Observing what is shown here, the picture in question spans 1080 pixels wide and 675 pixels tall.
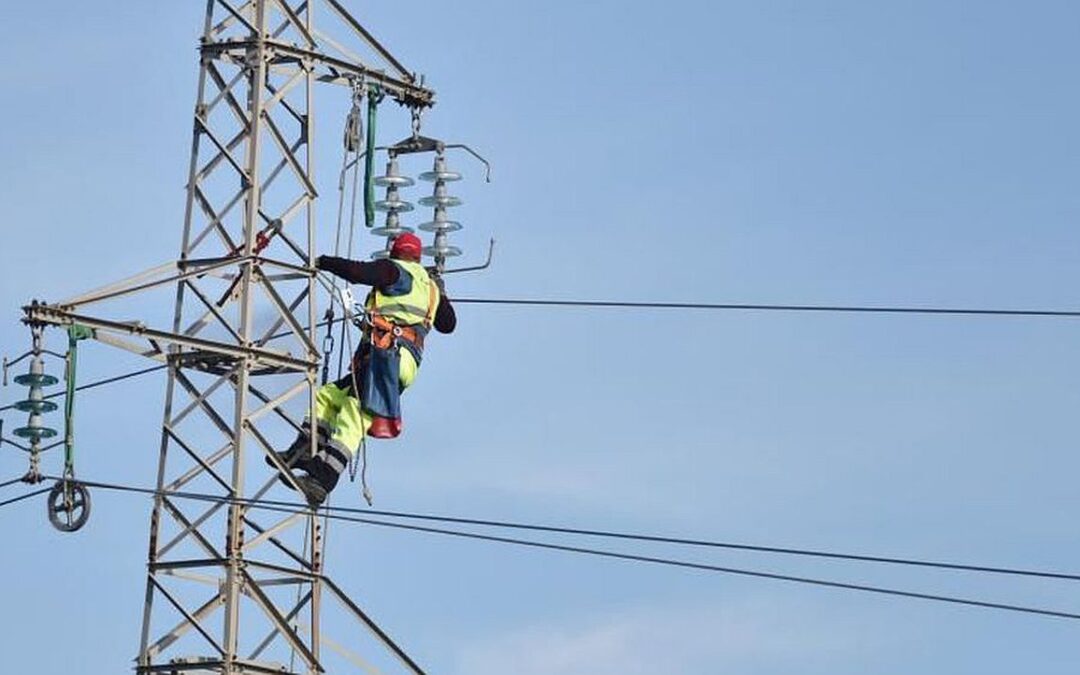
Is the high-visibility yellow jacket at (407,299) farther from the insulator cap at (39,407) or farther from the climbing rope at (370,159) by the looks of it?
the insulator cap at (39,407)

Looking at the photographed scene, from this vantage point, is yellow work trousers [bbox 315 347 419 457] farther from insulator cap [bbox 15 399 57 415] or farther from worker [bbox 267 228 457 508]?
insulator cap [bbox 15 399 57 415]

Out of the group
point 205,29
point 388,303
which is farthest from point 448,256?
point 205,29

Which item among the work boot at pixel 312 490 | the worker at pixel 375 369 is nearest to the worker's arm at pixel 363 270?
the worker at pixel 375 369

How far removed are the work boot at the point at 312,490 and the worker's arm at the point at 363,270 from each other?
188 cm

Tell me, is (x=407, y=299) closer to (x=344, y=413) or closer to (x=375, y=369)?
(x=375, y=369)

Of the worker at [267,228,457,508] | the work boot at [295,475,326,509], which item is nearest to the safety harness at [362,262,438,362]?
the worker at [267,228,457,508]

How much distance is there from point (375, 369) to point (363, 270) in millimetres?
991

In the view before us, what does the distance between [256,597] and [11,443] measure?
2657 millimetres

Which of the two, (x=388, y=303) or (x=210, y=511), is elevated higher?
(x=388, y=303)

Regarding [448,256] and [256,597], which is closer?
[256,597]

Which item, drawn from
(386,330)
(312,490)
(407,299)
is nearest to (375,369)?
(386,330)

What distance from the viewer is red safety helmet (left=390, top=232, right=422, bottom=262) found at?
3238 centimetres

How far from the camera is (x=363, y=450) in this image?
32.1m

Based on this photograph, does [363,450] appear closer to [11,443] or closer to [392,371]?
[392,371]
